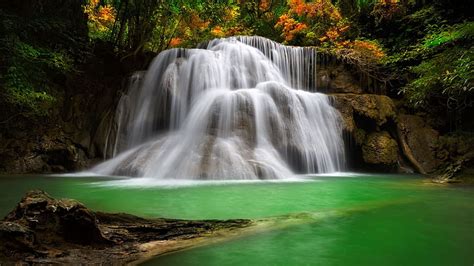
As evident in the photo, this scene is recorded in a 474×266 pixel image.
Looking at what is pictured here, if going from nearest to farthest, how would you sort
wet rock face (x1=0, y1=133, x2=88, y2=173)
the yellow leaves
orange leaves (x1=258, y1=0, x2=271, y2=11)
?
wet rock face (x1=0, y1=133, x2=88, y2=173)
the yellow leaves
orange leaves (x1=258, y1=0, x2=271, y2=11)

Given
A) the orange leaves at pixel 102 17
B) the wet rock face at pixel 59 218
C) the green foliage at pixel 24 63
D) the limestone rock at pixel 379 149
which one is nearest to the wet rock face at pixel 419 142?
the limestone rock at pixel 379 149

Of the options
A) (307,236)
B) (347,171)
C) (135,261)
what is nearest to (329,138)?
(347,171)

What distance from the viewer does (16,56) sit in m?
8.94

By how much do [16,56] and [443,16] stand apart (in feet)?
44.1

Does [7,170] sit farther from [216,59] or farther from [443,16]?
[443,16]

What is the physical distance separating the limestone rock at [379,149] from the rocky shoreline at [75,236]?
9.70 metres

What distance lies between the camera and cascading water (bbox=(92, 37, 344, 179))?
912 centimetres

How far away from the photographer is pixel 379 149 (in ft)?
39.1

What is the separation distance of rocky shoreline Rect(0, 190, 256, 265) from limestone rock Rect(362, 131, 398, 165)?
970 centimetres

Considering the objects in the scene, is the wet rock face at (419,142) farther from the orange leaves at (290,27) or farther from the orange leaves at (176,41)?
the orange leaves at (176,41)

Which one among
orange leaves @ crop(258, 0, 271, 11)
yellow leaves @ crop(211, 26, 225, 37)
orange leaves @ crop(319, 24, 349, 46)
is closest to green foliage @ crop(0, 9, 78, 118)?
yellow leaves @ crop(211, 26, 225, 37)

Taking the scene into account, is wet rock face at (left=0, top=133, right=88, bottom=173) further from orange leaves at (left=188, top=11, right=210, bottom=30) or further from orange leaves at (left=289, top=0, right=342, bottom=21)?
orange leaves at (left=289, top=0, right=342, bottom=21)

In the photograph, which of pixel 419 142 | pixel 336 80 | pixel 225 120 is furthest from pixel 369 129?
pixel 225 120

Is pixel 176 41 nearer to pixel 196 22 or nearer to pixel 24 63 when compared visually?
pixel 196 22
